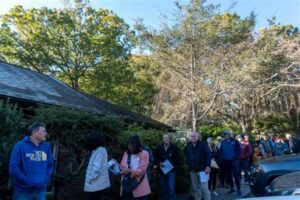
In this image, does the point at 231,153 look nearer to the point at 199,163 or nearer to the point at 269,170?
the point at 269,170

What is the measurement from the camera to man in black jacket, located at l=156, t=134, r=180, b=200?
855 centimetres

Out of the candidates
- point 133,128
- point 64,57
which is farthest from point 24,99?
point 64,57

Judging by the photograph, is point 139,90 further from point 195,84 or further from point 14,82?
point 14,82

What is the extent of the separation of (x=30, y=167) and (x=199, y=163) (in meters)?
4.25

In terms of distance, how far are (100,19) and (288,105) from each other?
15.6m

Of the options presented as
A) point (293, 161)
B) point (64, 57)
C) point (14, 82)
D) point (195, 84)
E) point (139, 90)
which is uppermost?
point (64, 57)

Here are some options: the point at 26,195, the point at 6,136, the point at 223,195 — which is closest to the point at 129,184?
the point at 26,195

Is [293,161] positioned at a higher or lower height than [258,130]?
lower

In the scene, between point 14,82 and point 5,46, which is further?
point 5,46

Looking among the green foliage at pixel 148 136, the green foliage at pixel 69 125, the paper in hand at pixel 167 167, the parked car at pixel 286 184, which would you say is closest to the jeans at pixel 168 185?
the paper in hand at pixel 167 167

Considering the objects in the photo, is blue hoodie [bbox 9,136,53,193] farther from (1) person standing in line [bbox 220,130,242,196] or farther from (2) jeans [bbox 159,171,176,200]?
(1) person standing in line [bbox 220,130,242,196]

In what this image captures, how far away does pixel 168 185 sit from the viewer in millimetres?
8617

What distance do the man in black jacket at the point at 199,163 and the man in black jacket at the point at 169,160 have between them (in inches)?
13.4

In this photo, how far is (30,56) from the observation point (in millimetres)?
27766
